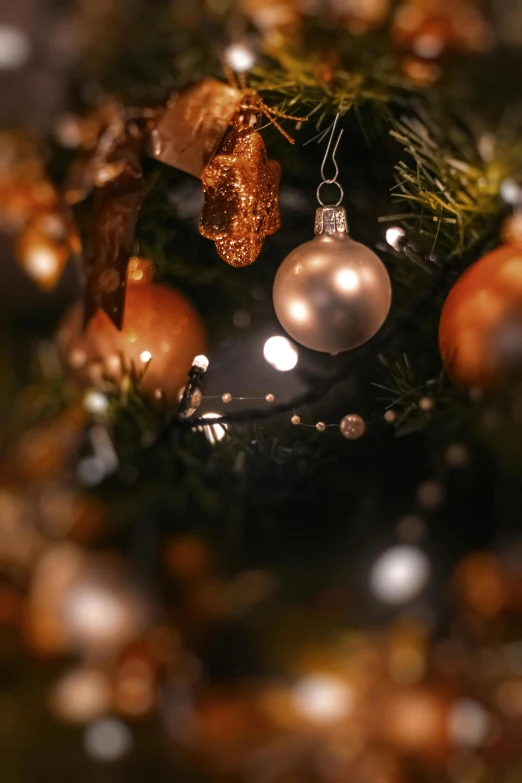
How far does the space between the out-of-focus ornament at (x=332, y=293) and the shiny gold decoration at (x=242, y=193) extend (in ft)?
0.17

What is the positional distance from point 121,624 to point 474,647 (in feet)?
0.72

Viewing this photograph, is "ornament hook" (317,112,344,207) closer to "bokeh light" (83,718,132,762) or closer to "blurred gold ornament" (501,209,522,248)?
"blurred gold ornament" (501,209,522,248)

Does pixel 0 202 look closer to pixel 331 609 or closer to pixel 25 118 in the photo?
pixel 25 118

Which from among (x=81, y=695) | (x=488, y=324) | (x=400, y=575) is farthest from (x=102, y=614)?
(x=488, y=324)

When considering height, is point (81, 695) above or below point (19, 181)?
below

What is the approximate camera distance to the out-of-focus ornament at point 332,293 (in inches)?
19.4

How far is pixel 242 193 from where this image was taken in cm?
54

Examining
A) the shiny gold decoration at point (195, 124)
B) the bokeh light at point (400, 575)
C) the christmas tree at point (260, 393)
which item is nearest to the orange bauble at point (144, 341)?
the christmas tree at point (260, 393)

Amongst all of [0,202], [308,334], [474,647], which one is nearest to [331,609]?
[474,647]

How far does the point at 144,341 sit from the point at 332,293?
0.16 metres

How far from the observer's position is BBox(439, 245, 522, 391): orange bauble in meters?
0.42

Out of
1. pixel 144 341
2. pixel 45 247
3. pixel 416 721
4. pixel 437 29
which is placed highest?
pixel 437 29

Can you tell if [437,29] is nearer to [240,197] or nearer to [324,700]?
[240,197]

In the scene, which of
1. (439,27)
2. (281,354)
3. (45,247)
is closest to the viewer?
(439,27)
